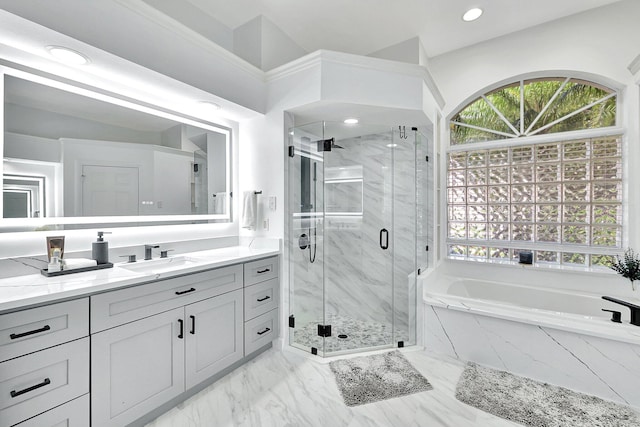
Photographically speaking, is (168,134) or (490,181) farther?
(490,181)

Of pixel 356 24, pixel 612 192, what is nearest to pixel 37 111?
pixel 356 24

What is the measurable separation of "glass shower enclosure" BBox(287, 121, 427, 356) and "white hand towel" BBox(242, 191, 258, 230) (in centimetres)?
35

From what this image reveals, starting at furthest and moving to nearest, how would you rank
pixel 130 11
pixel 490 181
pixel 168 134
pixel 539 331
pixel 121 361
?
pixel 490 181 → pixel 168 134 → pixel 539 331 → pixel 130 11 → pixel 121 361

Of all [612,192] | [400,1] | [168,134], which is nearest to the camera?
[168,134]

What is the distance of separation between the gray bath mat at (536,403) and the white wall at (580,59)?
148 cm

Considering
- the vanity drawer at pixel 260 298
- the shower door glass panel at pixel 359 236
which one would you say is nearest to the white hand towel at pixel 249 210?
the vanity drawer at pixel 260 298

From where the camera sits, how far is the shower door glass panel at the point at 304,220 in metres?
2.75

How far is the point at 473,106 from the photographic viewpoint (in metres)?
3.53

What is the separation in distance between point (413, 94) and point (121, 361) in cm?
291

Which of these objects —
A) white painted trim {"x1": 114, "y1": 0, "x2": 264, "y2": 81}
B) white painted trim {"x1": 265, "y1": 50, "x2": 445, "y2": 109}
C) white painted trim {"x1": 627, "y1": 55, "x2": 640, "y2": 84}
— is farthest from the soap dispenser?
white painted trim {"x1": 627, "y1": 55, "x2": 640, "y2": 84}

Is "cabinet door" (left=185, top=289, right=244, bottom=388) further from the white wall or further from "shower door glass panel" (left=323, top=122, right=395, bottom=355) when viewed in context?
the white wall

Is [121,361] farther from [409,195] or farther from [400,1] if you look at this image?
[400,1]

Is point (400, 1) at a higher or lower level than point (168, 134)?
higher

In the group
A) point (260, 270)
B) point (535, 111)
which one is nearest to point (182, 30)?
point (260, 270)
